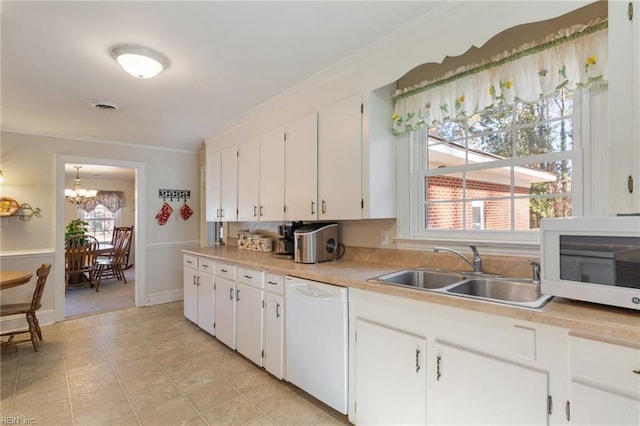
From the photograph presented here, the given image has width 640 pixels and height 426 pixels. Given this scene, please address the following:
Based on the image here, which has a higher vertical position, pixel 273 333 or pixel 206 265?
pixel 206 265

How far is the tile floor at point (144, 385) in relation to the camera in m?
1.99

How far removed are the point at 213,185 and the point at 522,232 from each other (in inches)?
133

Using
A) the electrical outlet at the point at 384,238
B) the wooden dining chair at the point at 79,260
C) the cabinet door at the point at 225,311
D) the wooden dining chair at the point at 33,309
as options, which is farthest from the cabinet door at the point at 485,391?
the wooden dining chair at the point at 79,260

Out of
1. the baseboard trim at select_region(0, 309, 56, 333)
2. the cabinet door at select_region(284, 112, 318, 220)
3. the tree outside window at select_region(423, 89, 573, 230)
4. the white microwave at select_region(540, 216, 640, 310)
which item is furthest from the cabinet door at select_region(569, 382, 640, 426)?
the baseboard trim at select_region(0, 309, 56, 333)

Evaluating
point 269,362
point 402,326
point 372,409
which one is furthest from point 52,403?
point 402,326

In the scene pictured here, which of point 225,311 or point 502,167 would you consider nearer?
point 502,167

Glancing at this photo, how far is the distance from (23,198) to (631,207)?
5314mm

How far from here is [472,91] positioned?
186 cm

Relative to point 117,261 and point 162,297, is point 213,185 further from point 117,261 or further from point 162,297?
point 117,261

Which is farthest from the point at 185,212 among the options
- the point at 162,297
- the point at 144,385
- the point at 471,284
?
the point at 471,284

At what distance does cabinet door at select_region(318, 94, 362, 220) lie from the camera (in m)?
2.20

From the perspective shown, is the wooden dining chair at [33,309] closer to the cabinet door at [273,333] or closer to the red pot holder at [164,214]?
the red pot holder at [164,214]

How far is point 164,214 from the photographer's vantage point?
464cm

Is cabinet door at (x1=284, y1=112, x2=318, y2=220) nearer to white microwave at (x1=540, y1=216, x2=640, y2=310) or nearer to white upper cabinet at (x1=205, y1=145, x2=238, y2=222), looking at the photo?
white upper cabinet at (x1=205, y1=145, x2=238, y2=222)
